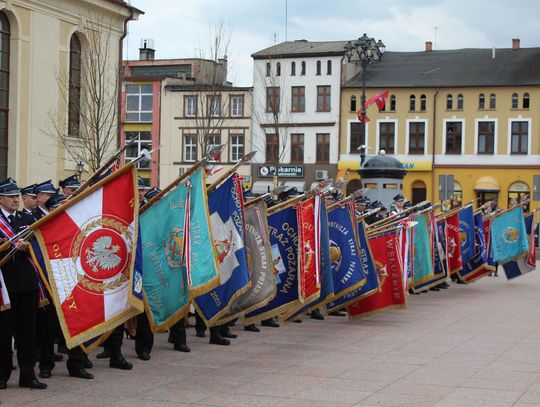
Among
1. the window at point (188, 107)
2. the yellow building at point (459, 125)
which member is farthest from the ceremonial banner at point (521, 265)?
the window at point (188, 107)

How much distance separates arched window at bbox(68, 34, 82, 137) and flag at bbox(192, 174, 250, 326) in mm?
16448

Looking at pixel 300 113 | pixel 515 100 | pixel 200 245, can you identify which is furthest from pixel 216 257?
pixel 300 113

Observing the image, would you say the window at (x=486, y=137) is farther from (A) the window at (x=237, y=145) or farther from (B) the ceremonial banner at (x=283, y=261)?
(B) the ceremonial banner at (x=283, y=261)

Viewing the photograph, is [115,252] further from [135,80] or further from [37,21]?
[135,80]

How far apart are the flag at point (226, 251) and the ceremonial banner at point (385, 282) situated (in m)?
3.41

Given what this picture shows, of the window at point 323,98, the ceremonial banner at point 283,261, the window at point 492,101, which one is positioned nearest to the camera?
the ceremonial banner at point 283,261

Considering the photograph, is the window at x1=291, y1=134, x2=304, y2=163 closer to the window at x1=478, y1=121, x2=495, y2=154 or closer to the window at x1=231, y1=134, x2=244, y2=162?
the window at x1=231, y1=134, x2=244, y2=162

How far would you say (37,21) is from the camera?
25.5m

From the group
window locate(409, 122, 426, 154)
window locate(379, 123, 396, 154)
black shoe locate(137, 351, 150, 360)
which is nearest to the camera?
black shoe locate(137, 351, 150, 360)

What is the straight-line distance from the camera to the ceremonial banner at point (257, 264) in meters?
12.4

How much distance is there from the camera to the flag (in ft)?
38.4

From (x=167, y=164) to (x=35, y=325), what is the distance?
55.5 m

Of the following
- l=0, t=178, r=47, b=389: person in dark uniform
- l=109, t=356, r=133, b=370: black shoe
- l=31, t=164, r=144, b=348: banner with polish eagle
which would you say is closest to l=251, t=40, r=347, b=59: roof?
l=109, t=356, r=133, b=370: black shoe

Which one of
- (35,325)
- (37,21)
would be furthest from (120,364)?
(37,21)
